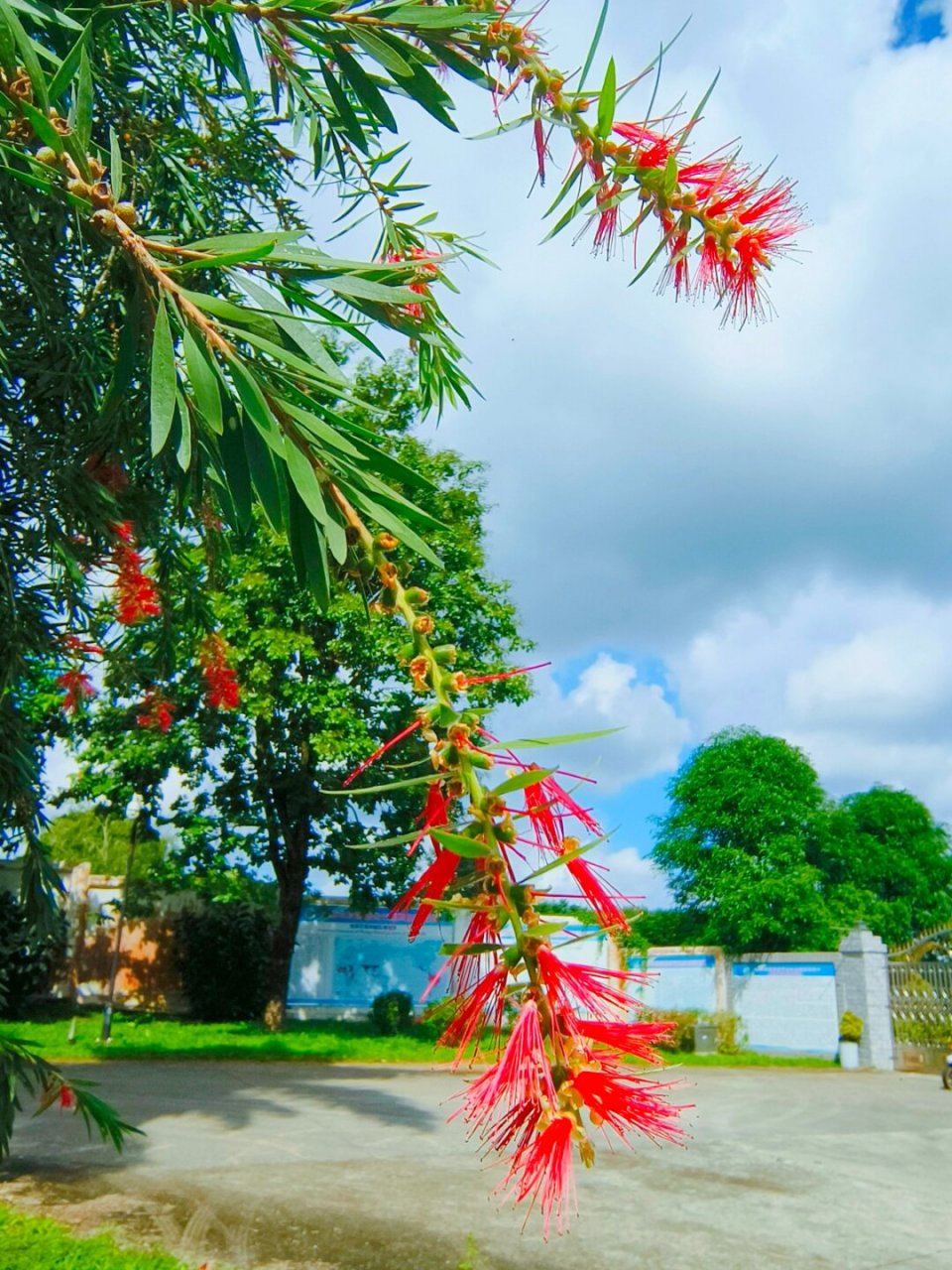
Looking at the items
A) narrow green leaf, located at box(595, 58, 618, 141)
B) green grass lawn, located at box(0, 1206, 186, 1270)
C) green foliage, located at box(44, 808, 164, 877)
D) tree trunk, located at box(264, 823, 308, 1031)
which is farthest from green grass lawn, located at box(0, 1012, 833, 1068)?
narrow green leaf, located at box(595, 58, 618, 141)

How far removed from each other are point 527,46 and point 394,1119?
9.30 metres

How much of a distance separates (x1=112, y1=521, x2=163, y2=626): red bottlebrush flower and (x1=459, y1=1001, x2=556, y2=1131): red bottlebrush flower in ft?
13.3

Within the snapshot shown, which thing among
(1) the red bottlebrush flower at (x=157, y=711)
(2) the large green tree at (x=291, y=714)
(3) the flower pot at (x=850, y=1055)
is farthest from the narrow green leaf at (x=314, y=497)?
(3) the flower pot at (x=850, y=1055)

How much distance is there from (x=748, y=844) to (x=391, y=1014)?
6.86 meters

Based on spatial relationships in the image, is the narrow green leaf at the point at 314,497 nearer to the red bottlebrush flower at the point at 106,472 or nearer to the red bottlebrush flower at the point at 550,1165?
the red bottlebrush flower at the point at 550,1165

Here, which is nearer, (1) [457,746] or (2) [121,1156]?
(1) [457,746]

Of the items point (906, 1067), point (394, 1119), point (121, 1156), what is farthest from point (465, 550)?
point (906, 1067)

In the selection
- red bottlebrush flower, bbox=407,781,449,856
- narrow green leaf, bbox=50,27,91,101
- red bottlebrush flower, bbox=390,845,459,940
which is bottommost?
red bottlebrush flower, bbox=390,845,459,940

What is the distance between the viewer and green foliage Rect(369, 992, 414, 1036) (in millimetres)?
17688

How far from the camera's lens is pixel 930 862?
22.6 m

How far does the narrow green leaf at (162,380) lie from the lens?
4.98ft

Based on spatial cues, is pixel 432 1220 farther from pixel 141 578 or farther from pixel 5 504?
pixel 5 504

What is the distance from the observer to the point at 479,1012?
0.93 metres

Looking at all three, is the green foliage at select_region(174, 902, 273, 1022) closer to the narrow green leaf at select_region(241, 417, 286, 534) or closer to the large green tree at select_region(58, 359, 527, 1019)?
the large green tree at select_region(58, 359, 527, 1019)
